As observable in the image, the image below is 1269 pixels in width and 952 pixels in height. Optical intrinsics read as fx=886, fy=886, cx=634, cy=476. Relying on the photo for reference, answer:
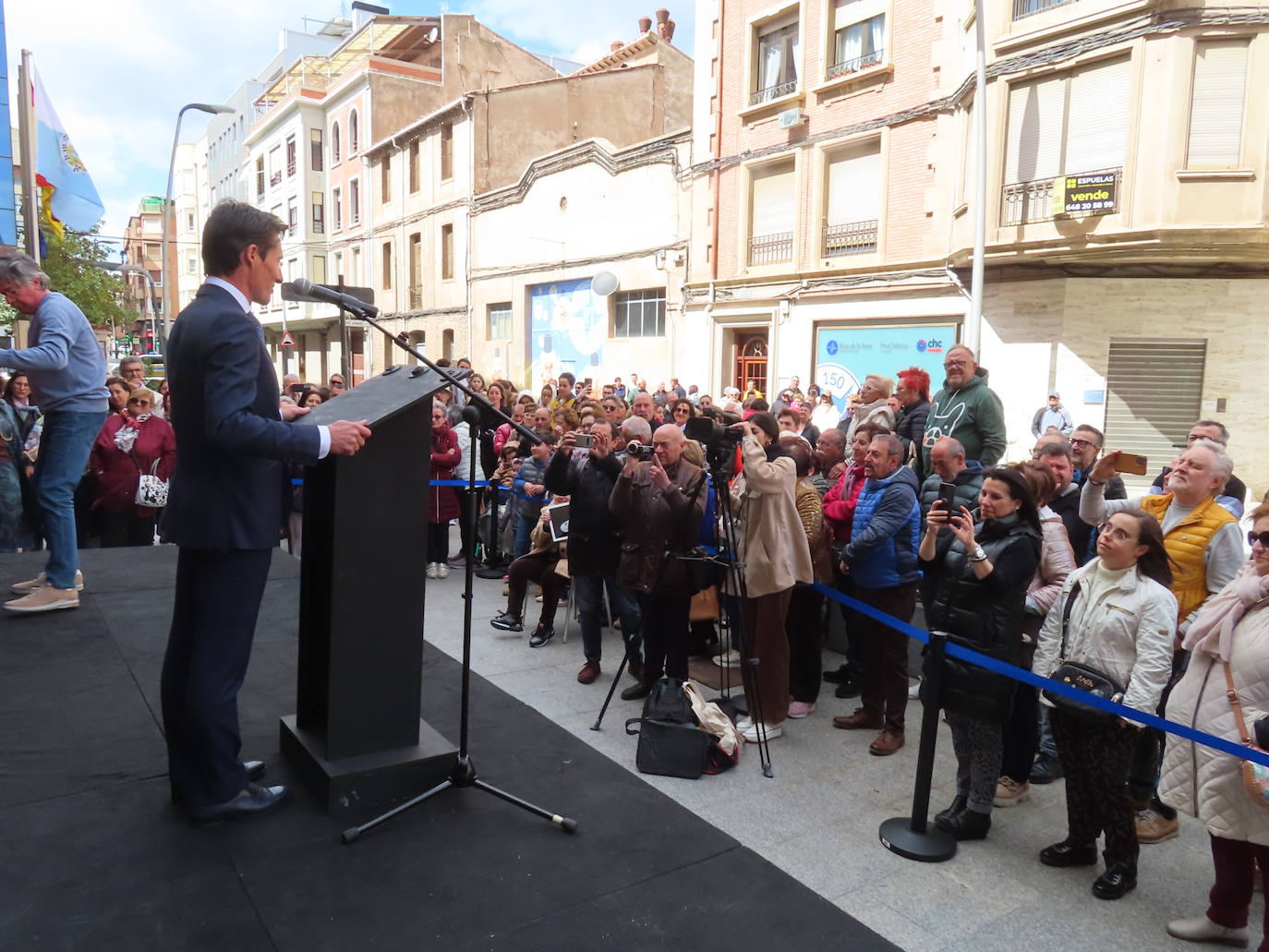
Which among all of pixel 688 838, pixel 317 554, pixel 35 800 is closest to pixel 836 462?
pixel 688 838

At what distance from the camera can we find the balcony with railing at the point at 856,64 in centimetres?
1631

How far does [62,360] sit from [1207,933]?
539cm

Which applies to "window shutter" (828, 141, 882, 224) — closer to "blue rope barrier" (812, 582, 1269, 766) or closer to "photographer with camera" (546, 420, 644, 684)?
"photographer with camera" (546, 420, 644, 684)

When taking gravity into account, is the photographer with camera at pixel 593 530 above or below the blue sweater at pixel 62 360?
below

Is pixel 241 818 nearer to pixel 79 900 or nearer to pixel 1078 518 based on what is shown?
pixel 79 900

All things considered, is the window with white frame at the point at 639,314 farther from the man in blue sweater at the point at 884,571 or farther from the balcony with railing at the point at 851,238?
the man in blue sweater at the point at 884,571

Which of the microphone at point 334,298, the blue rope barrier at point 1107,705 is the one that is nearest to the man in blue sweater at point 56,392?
the microphone at point 334,298

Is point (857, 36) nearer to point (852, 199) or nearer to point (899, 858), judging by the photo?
point (852, 199)

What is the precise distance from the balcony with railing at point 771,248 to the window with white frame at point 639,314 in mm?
2613

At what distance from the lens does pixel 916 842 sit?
3.53 metres

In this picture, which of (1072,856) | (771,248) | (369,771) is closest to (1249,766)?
(1072,856)

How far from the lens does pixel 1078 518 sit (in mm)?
5129

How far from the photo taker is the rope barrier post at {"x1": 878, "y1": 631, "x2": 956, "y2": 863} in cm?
348

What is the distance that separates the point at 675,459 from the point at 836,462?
5.67 feet
